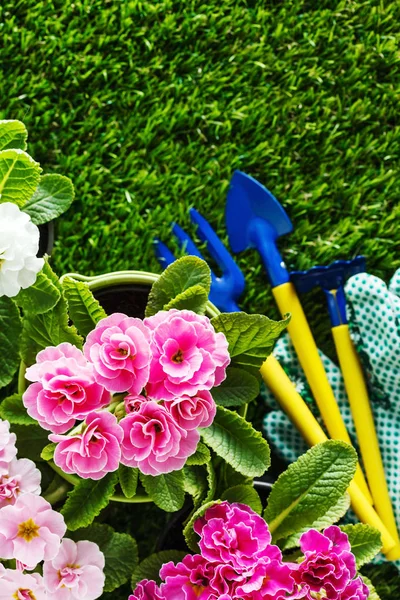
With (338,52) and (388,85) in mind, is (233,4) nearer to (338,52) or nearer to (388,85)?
(338,52)

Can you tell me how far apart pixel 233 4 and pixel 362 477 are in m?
0.90

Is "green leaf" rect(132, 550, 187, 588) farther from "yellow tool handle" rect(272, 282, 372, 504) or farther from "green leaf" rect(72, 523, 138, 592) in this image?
"yellow tool handle" rect(272, 282, 372, 504)

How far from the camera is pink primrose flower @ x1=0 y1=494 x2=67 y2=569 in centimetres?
62

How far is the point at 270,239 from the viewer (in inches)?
47.9

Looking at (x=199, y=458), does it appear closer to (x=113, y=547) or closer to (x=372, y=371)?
(x=113, y=547)

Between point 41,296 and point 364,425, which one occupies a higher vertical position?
point 41,296

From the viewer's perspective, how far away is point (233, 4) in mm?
1301

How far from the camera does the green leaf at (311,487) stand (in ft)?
2.50

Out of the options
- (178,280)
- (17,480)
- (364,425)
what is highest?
(178,280)

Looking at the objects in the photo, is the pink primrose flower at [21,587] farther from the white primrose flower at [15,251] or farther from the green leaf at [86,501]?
the white primrose flower at [15,251]

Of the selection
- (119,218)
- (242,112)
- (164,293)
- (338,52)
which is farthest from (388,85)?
(164,293)

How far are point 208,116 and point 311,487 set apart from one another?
75 cm

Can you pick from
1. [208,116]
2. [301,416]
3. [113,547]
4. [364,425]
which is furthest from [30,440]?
[208,116]

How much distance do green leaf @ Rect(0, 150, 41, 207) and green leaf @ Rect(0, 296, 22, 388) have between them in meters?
0.11
